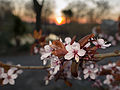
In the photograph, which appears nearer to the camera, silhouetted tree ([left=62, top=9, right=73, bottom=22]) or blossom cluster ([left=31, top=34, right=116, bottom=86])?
blossom cluster ([left=31, top=34, right=116, bottom=86])

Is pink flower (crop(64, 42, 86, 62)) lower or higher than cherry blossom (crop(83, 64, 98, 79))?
higher

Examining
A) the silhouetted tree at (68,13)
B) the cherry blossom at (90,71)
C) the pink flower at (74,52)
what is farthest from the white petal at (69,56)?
the silhouetted tree at (68,13)

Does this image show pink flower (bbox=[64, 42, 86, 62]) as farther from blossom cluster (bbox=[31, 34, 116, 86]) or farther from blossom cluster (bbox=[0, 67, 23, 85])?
blossom cluster (bbox=[0, 67, 23, 85])

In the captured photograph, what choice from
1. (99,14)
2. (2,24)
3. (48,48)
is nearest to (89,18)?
(99,14)

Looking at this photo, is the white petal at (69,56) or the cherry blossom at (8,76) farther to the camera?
the cherry blossom at (8,76)

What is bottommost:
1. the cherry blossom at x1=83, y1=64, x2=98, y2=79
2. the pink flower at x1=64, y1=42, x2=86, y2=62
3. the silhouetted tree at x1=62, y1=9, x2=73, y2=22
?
the cherry blossom at x1=83, y1=64, x2=98, y2=79

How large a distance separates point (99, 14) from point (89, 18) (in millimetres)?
720

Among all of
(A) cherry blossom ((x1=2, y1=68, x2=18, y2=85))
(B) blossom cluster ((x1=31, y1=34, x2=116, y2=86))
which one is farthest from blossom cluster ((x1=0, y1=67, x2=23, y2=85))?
(B) blossom cluster ((x1=31, y1=34, x2=116, y2=86))

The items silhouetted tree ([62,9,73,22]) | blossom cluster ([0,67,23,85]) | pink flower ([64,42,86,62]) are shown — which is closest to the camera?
pink flower ([64,42,86,62])

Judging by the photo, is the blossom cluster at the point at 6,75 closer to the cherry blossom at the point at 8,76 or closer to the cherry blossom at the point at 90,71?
the cherry blossom at the point at 8,76

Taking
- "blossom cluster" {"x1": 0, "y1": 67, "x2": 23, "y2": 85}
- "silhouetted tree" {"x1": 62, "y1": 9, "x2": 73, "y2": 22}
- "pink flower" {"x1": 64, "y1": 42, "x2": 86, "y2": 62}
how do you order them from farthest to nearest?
"silhouetted tree" {"x1": 62, "y1": 9, "x2": 73, "y2": 22} < "blossom cluster" {"x1": 0, "y1": 67, "x2": 23, "y2": 85} < "pink flower" {"x1": 64, "y1": 42, "x2": 86, "y2": 62}

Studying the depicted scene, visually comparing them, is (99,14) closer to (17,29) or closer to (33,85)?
(17,29)

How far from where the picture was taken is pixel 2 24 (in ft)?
36.2

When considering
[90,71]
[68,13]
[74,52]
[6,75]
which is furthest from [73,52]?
[68,13]
